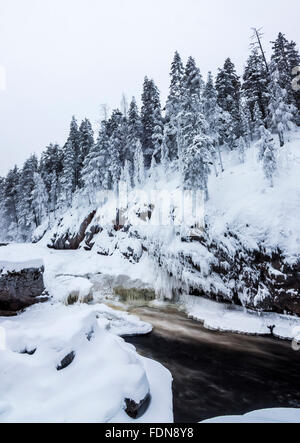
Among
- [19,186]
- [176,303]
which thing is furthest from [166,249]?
[19,186]

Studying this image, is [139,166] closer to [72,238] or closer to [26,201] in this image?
[72,238]

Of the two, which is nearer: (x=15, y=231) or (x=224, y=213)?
(x=224, y=213)

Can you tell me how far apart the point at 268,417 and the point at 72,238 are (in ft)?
96.1

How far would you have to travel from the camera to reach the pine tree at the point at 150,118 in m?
34.5

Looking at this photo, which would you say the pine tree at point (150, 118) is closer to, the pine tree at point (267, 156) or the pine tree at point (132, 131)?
the pine tree at point (132, 131)

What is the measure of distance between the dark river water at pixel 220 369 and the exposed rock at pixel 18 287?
7105mm

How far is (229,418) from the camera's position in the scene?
20.1 ft

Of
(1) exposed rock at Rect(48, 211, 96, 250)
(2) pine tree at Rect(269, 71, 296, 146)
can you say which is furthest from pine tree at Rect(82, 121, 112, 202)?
(2) pine tree at Rect(269, 71, 296, 146)

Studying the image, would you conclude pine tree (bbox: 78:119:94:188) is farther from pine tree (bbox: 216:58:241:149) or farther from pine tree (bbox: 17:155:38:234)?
pine tree (bbox: 216:58:241:149)

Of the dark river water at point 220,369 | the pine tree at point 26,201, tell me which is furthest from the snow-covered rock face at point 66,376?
the pine tree at point 26,201

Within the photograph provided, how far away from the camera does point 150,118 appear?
3522cm

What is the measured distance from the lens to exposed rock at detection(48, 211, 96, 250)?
104ft

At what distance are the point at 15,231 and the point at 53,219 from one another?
1163cm

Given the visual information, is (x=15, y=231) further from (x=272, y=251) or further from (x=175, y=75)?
(x=272, y=251)
